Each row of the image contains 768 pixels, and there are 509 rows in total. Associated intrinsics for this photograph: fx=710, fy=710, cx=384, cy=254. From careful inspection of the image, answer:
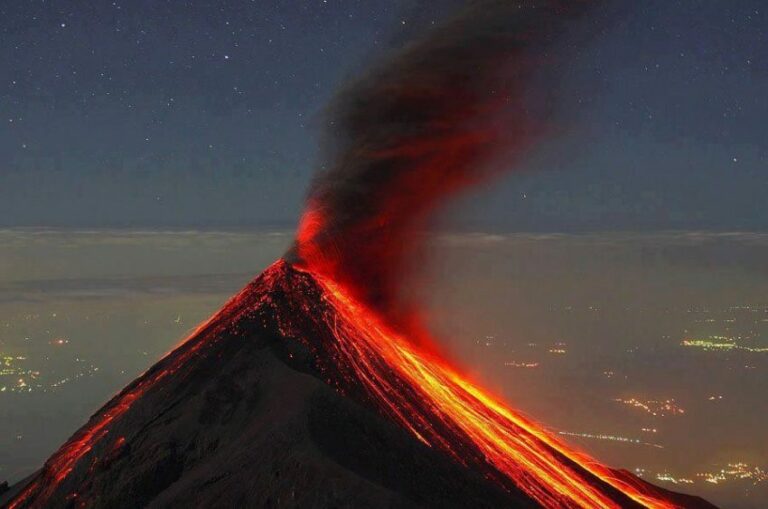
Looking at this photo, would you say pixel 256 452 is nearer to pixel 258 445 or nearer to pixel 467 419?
pixel 258 445

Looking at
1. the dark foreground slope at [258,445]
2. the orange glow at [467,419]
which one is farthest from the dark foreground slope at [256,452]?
the orange glow at [467,419]

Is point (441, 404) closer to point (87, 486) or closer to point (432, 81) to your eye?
point (87, 486)

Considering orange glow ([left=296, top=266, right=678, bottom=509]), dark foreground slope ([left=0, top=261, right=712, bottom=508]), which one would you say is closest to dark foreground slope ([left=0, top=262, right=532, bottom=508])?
dark foreground slope ([left=0, top=261, right=712, bottom=508])

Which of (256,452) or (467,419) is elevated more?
(467,419)

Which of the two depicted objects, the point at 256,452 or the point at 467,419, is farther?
the point at 467,419

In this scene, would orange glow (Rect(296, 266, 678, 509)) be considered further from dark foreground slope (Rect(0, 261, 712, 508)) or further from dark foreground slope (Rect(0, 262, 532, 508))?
dark foreground slope (Rect(0, 262, 532, 508))

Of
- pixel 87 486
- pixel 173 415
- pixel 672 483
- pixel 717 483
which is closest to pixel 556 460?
pixel 173 415

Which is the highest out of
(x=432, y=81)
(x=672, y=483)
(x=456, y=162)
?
(x=432, y=81)

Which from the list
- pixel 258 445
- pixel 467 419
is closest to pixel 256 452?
pixel 258 445
